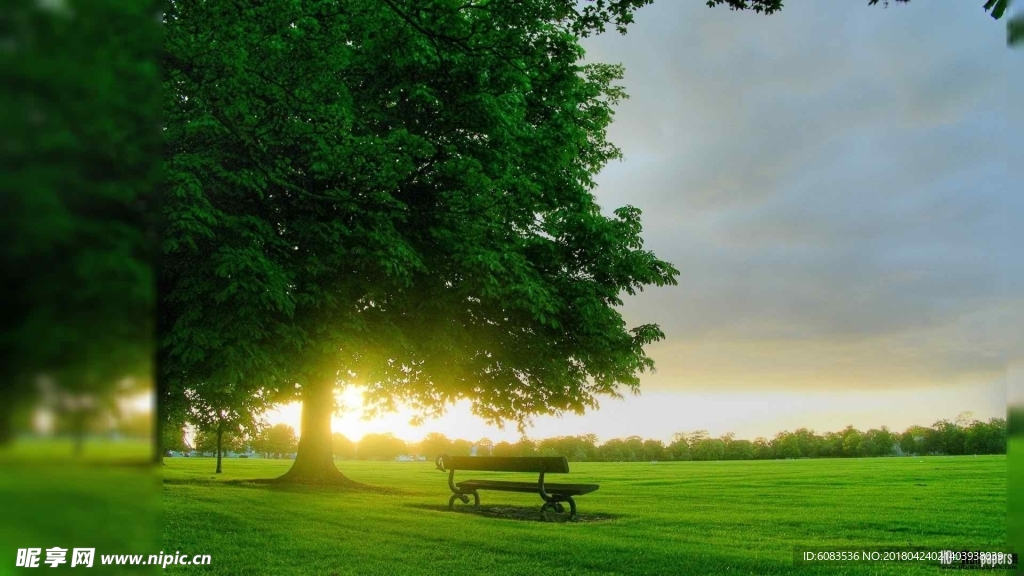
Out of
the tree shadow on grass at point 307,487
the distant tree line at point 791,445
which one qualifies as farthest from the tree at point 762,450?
the tree shadow on grass at point 307,487

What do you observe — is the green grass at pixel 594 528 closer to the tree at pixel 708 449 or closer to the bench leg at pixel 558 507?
the bench leg at pixel 558 507

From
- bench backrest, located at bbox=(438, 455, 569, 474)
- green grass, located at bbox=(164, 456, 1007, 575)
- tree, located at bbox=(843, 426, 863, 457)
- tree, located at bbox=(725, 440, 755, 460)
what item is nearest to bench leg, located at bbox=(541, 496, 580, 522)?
bench backrest, located at bbox=(438, 455, 569, 474)

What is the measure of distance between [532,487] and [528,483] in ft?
2.56

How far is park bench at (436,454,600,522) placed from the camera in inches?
582

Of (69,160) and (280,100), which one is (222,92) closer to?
(280,100)

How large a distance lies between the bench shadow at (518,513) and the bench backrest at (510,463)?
958 mm

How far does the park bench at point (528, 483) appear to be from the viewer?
14.8 metres

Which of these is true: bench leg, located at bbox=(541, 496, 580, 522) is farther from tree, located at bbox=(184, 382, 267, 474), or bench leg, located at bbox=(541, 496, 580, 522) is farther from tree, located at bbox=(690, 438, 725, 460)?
tree, located at bbox=(690, 438, 725, 460)

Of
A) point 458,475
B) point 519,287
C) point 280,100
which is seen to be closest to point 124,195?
point 280,100

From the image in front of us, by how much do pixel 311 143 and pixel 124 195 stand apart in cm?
1478

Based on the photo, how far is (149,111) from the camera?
0.95m

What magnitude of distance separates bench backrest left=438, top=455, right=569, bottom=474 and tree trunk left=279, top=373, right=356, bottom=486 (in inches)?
299

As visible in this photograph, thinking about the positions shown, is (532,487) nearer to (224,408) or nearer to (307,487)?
(307,487)

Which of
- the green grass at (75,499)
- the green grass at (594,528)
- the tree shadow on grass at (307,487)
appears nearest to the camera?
the green grass at (75,499)
